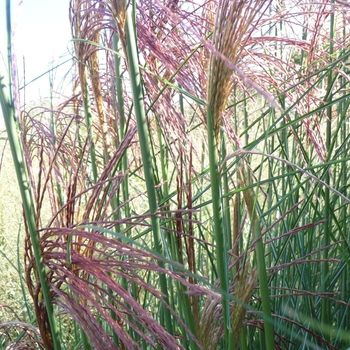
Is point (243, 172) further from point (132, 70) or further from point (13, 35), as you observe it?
point (13, 35)

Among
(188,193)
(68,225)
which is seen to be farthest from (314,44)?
(68,225)

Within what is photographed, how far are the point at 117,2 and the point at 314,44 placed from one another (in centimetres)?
56

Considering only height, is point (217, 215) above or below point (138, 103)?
below

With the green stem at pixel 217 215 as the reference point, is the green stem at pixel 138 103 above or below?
above

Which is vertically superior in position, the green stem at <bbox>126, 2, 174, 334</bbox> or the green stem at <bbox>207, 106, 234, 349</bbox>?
the green stem at <bbox>126, 2, 174, 334</bbox>

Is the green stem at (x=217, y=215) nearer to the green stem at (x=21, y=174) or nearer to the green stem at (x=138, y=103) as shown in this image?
the green stem at (x=138, y=103)

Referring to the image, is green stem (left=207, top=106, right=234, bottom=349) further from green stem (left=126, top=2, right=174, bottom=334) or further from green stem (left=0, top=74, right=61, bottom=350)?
green stem (left=0, top=74, right=61, bottom=350)

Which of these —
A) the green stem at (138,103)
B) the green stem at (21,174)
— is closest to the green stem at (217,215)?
the green stem at (138,103)

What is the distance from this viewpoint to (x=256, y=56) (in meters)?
1.08

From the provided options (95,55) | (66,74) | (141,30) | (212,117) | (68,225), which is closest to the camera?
(212,117)

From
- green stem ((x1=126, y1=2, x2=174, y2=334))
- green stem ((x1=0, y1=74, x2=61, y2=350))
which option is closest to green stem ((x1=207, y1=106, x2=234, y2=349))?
green stem ((x1=126, y1=2, x2=174, y2=334))

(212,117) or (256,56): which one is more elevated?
(256,56)

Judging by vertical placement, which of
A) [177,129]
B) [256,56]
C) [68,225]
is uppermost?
[256,56]

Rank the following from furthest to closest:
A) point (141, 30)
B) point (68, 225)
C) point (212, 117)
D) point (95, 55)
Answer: point (95, 55)
point (141, 30)
point (68, 225)
point (212, 117)
